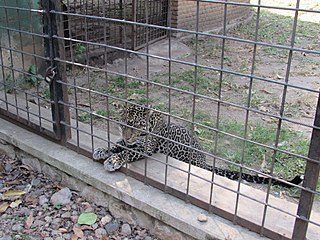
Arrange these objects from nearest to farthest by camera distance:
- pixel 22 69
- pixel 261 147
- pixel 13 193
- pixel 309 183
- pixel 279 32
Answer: pixel 309 183, pixel 13 193, pixel 261 147, pixel 22 69, pixel 279 32

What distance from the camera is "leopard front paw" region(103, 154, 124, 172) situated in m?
3.39

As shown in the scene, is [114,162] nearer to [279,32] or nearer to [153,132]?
[153,132]

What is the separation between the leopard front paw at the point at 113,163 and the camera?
11.1 feet

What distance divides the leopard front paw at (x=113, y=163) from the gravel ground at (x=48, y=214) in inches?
14.7

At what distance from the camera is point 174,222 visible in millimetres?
2902

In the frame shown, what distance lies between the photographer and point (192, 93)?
266cm

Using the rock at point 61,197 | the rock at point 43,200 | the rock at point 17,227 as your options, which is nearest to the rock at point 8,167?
the rock at point 43,200

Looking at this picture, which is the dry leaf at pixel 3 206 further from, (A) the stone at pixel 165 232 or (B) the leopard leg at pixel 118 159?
(A) the stone at pixel 165 232

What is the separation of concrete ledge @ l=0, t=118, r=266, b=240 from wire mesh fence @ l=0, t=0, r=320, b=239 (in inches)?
3.5

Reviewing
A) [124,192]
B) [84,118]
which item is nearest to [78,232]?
[124,192]

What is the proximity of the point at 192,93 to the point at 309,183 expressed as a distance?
0.92 m

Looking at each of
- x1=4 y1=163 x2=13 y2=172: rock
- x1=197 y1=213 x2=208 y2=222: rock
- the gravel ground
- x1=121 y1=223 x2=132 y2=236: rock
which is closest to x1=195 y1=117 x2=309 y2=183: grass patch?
x1=197 y1=213 x2=208 y2=222: rock

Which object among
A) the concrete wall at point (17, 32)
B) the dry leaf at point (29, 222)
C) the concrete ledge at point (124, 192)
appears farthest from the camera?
the concrete wall at point (17, 32)

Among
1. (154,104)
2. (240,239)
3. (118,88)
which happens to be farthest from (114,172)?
(118,88)
